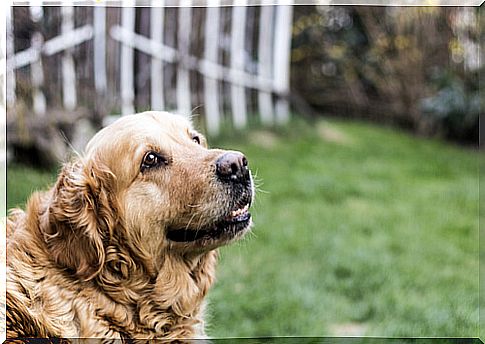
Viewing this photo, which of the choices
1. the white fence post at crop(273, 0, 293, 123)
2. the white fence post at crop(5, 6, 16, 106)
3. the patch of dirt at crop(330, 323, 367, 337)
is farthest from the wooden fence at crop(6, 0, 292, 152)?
the patch of dirt at crop(330, 323, 367, 337)

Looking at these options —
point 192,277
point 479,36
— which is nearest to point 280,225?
point 479,36

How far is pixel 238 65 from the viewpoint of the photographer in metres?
3.44

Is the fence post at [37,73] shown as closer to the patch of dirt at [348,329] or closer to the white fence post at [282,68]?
the white fence post at [282,68]

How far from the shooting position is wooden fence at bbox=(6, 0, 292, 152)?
2.54 metres

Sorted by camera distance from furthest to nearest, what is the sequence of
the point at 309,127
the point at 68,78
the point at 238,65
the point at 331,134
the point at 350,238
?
the point at 331,134 → the point at 309,127 → the point at 350,238 → the point at 238,65 → the point at 68,78

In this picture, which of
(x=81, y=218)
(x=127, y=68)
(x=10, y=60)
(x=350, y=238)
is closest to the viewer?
(x=81, y=218)

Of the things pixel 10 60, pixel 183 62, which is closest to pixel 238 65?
pixel 183 62

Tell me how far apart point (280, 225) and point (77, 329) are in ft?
7.57

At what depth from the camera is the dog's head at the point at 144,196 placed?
1.62 meters

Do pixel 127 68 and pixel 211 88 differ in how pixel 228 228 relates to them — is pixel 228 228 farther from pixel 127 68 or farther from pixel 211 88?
pixel 211 88

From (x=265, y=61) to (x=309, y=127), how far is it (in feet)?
1.73

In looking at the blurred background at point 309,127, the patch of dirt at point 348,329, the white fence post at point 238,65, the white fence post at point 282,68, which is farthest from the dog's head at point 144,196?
the white fence post at point 282,68

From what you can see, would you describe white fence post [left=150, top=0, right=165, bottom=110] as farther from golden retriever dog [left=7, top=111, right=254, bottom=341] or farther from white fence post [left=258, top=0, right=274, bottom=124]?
golden retriever dog [left=7, top=111, right=254, bottom=341]

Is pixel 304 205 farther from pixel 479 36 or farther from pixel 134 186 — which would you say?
pixel 134 186
